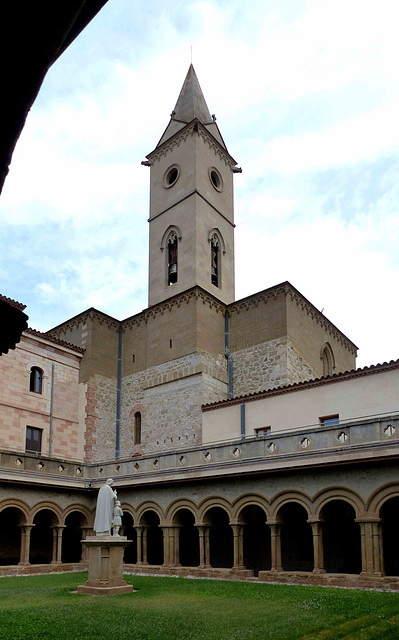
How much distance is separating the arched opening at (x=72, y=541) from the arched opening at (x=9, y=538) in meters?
2.33

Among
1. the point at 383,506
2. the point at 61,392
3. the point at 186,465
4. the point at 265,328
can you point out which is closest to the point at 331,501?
the point at 383,506

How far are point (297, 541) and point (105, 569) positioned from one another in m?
9.07

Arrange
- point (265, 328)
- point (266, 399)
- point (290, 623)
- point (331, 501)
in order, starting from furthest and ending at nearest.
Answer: point (265, 328), point (266, 399), point (331, 501), point (290, 623)

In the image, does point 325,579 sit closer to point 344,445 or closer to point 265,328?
point 344,445

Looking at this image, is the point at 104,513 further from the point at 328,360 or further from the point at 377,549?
the point at 328,360

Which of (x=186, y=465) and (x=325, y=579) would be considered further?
(x=186, y=465)

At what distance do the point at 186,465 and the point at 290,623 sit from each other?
11.4 meters

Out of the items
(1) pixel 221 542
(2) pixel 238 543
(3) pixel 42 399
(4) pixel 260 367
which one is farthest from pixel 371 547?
→ (3) pixel 42 399

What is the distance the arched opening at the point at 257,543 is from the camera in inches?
899

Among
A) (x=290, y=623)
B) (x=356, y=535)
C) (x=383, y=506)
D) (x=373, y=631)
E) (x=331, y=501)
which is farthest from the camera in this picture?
(x=356, y=535)

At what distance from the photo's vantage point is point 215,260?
3459 centimetres

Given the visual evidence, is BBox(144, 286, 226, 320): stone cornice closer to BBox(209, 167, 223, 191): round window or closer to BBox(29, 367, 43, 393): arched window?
BBox(29, 367, 43, 393): arched window

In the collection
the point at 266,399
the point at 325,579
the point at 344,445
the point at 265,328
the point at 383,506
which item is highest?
the point at 265,328

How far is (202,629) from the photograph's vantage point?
10727 mm
